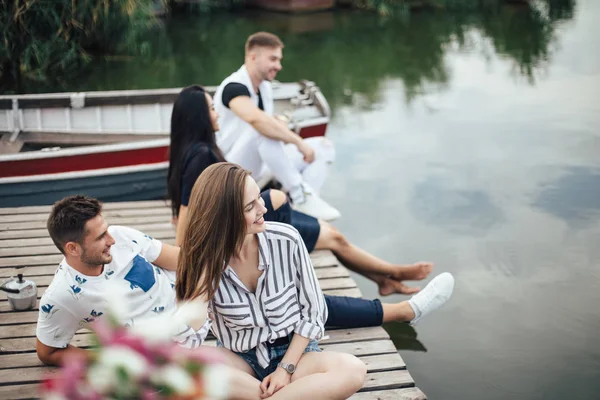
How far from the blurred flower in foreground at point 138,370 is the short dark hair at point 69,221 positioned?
1.37m

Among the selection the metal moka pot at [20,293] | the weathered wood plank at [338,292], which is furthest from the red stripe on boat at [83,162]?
the metal moka pot at [20,293]

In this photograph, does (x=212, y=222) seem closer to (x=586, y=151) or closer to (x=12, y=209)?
(x=12, y=209)

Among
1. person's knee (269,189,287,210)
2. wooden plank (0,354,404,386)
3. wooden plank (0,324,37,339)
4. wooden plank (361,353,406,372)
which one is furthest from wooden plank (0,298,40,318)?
wooden plank (361,353,406,372)

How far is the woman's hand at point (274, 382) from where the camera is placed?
241cm

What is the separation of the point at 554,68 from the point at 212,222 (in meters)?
8.84

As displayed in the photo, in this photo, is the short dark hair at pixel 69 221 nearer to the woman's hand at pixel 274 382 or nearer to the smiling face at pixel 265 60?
the woman's hand at pixel 274 382

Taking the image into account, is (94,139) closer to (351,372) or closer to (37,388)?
(37,388)

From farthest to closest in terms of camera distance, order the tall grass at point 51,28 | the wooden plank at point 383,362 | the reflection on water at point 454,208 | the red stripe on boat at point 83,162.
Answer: the tall grass at point 51,28 → the reflection on water at point 454,208 → the red stripe on boat at point 83,162 → the wooden plank at point 383,362

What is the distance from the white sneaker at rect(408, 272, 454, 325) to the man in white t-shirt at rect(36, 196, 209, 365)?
1.26 meters

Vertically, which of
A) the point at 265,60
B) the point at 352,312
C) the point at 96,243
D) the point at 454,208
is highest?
the point at 265,60

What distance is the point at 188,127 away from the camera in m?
3.69

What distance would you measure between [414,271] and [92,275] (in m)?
1.94

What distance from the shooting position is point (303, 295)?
2514mm

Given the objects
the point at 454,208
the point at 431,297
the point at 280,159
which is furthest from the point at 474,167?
the point at 431,297
